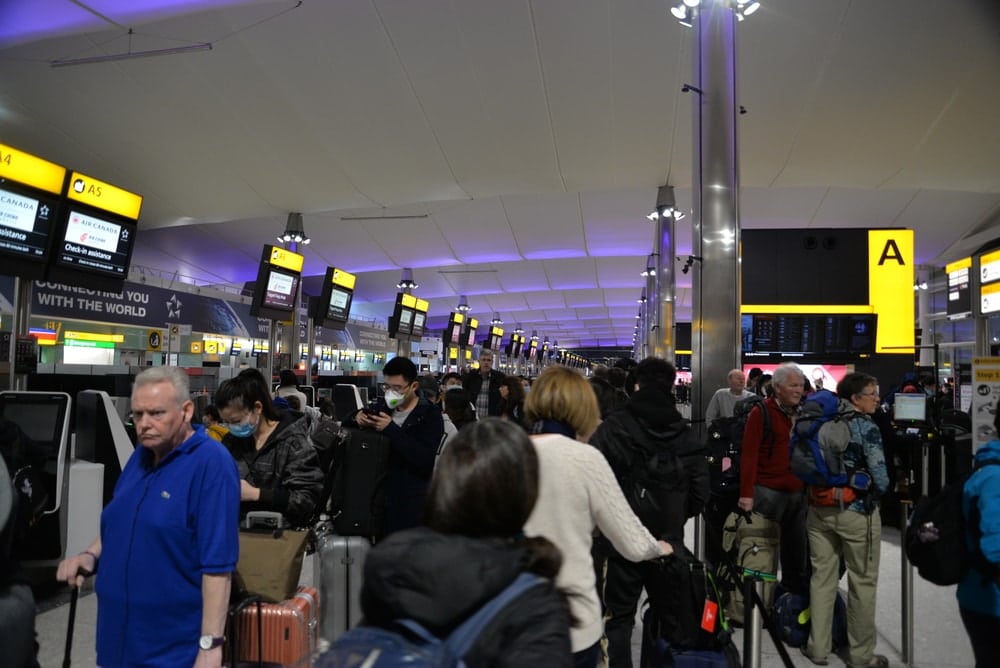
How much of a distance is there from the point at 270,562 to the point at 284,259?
1216cm

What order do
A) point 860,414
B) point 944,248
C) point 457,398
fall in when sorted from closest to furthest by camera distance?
point 860,414, point 457,398, point 944,248

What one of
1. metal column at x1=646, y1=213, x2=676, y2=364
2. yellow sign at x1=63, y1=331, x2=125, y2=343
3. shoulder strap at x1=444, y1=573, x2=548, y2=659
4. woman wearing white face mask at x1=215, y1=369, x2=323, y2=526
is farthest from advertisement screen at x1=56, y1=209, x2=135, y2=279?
metal column at x1=646, y1=213, x2=676, y2=364

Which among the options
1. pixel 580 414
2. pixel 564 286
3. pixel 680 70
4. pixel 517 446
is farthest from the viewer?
pixel 564 286

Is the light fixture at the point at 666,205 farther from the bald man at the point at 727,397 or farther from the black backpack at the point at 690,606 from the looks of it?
the black backpack at the point at 690,606

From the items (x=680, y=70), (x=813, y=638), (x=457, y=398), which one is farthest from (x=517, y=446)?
(x=680, y=70)

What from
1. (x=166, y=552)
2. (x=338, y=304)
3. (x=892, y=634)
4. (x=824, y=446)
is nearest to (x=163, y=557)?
(x=166, y=552)

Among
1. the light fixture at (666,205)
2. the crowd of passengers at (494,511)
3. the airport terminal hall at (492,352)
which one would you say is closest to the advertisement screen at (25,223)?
the airport terminal hall at (492,352)

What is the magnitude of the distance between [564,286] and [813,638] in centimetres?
2933

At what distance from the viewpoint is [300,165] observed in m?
14.4

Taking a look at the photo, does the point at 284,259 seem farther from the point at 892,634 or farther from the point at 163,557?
the point at 163,557

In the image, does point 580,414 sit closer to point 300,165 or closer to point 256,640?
point 256,640

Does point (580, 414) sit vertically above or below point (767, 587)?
above

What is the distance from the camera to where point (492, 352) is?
36.2ft

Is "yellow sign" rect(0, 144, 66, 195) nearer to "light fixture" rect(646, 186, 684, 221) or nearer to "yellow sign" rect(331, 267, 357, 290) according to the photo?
"yellow sign" rect(331, 267, 357, 290)
